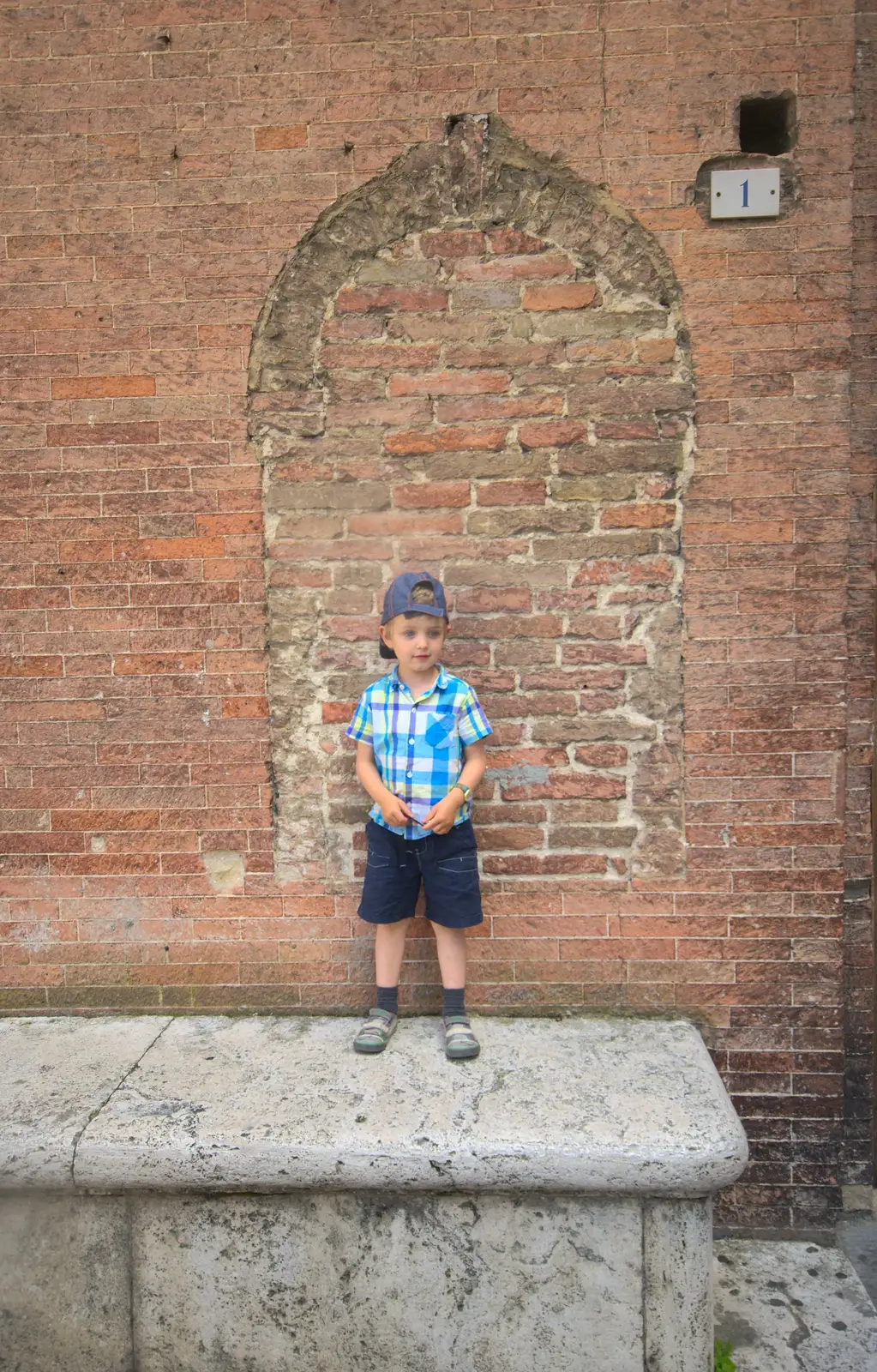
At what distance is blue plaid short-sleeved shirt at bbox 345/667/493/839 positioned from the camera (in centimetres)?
277

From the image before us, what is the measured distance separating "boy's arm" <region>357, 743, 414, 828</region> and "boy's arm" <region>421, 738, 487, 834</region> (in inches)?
2.9

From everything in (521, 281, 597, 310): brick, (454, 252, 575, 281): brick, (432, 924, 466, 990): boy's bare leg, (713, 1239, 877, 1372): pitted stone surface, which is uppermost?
(454, 252, 575, 281): brick

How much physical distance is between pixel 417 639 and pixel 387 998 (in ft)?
3.94

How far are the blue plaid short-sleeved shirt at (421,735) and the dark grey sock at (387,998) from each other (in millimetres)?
540

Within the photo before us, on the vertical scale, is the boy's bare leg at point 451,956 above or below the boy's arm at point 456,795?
below

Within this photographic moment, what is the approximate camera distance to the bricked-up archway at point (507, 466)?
2.92 m

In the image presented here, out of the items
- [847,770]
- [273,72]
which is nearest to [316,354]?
[273,72]

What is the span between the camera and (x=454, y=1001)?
2883 millimetres

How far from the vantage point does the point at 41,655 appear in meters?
3.10

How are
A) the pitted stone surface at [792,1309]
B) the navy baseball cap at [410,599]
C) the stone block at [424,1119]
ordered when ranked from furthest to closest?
the navy baseball cap at [410,599] → the pitted stone surface at [792,1309] → the stone block at [424,1119]

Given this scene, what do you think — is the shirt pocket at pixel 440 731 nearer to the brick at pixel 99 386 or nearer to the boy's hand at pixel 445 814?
the boy's hand at pixel 445 814

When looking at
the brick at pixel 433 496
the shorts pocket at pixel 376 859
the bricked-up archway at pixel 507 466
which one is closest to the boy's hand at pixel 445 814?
the shorts pocket at pixel 376 859

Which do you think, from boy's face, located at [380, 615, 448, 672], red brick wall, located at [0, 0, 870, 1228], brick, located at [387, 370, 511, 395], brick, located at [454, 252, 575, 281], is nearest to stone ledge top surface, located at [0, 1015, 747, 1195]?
red brick wall, located at [0, 0, 870, 1228]

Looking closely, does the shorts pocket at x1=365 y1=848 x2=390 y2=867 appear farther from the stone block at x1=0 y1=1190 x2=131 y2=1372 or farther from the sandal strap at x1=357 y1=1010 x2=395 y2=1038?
the stone block at x1=0 y1=1190 x2=131 y2=1372
